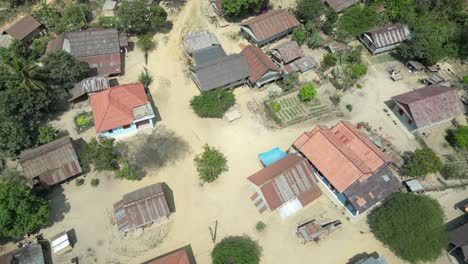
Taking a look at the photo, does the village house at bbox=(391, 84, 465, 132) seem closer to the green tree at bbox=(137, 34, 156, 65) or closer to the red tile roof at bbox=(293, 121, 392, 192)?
the red tile roof at bbox=(293, 121, 392, 192)

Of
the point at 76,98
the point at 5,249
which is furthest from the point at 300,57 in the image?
the point at 5,249

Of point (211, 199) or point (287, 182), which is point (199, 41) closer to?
point (211, 199)

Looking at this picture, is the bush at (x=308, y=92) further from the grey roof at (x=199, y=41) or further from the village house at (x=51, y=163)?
the village house at (x=51, y=163)

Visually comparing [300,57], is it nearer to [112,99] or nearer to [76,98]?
[112,99]

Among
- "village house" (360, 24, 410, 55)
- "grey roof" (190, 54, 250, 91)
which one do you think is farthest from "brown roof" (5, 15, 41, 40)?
"village house" (360, 24, 410, 55)

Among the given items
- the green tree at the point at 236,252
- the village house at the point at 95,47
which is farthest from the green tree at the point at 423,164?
the village house at the point at 95,47


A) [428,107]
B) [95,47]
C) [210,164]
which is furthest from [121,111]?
[428,107]

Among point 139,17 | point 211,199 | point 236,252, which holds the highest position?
point 139,17

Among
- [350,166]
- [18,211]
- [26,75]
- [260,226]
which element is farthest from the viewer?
[26,75]
